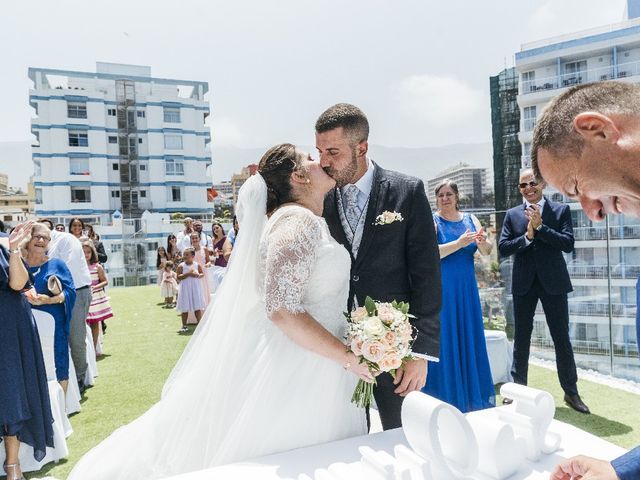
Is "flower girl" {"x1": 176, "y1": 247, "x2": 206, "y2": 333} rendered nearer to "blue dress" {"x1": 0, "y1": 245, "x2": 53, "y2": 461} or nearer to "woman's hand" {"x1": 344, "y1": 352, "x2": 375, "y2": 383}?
"blue dress" {"x1": 0, "y1": 245, "x2": 53, "y2": 461}

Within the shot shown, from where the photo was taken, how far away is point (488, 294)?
607cm

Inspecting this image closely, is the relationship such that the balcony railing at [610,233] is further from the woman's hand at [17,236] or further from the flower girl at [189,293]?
the flower girl at [189,293]

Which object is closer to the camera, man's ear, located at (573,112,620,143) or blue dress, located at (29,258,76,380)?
man's ear, located at (573,112,620,143)

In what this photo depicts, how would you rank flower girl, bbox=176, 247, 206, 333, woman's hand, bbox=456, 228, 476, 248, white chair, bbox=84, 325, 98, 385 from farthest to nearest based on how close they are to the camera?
flower girl, bbox=176, 247, 206, 333 < white chair, bbox=84, 325, 98, 385 < woman's hand, bbox=456, 228, 476, 248

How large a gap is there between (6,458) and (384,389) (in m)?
2.79

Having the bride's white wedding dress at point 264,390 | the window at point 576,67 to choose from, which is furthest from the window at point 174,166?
the bride's white wedding dress at point 264,390

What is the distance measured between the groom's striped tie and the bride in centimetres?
32

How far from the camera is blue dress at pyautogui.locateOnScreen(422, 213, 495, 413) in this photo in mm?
3797

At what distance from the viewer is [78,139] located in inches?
1869

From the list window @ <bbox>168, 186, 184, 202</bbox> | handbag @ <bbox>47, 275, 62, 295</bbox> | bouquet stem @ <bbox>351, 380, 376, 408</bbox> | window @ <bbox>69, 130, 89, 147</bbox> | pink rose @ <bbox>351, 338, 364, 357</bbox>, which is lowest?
bouquet stem @ <bbox>351, 380, 376, 408</bbox>

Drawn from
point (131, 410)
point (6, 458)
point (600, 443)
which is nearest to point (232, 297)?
point (600, 443)

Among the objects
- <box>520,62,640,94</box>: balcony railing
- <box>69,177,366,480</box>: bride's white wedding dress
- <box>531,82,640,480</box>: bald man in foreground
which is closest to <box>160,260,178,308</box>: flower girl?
<box>69,177,366,480</box>: bride's white wedding dress

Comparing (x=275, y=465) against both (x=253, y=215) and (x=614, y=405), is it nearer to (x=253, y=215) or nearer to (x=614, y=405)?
(x=253, y=215)

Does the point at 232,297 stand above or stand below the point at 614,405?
above
